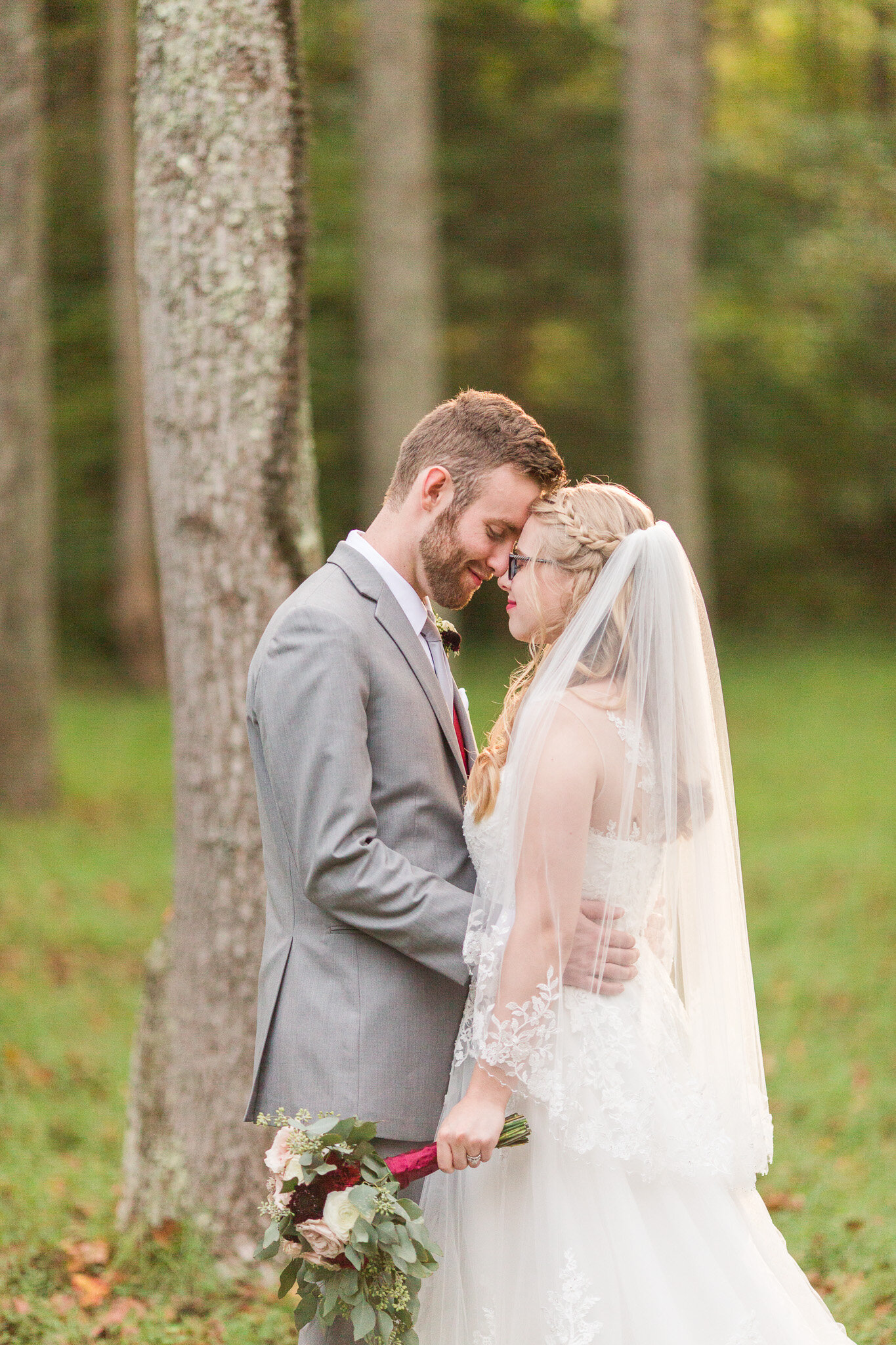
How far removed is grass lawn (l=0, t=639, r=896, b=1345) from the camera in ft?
12.0

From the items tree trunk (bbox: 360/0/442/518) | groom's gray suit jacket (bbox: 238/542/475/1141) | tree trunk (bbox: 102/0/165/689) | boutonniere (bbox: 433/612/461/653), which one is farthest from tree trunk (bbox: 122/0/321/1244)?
tree trunk (bbox: 102/0/165/689)

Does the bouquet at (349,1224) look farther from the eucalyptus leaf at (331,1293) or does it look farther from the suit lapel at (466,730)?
the suit lapel at (466,730)

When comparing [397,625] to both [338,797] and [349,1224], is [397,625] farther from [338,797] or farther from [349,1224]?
[349,1224]

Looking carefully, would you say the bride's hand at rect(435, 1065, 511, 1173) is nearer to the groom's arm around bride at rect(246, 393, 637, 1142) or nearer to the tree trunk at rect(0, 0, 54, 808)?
the groom's arm around bride at rect(246, 393, 637, 1142)

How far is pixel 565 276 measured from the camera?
1838cm

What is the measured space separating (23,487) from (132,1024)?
4495 mm

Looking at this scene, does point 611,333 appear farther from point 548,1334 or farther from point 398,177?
point 548,1334

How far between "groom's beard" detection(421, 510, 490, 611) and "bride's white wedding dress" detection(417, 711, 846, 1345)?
18.5 inches

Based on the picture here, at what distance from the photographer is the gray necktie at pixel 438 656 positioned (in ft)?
9.60

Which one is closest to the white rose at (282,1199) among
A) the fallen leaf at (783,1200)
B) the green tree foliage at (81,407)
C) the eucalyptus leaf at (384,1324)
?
the eucalyptus leaf at (384,1324)

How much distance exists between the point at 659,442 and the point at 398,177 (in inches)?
165

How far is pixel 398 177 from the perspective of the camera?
9453 millimetres

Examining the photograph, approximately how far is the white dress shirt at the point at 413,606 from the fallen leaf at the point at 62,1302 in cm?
212

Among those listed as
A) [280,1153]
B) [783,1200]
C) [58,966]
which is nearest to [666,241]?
[58,966]
